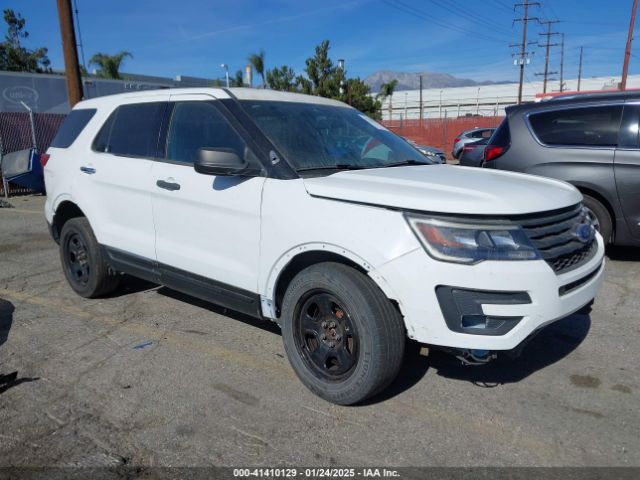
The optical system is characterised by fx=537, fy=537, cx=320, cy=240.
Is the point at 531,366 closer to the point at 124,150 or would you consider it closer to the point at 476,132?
the point at 124,150

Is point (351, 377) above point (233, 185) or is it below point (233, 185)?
below

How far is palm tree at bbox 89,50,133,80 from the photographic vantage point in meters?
35.2

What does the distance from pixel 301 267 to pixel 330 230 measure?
50 cm

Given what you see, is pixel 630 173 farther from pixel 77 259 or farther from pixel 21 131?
pixel 21 131

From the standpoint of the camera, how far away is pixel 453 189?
2.96 m

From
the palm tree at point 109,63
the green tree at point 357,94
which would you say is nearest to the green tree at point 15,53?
the palm tree at point 109,63

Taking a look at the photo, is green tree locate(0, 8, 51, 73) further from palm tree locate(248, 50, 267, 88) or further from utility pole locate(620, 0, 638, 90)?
utility pole locate(620, 0, 638, 90)

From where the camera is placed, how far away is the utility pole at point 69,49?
12.4 metres

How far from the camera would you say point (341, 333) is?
10.2ft

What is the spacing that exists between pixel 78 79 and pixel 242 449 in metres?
12.4

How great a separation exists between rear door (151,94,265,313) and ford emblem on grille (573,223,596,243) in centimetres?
191

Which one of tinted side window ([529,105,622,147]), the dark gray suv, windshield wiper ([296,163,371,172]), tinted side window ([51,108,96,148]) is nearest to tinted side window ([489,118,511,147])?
the dark gray suv

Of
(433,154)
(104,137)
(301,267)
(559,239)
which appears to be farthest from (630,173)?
(433,154)

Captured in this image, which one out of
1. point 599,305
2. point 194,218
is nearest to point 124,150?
point 194,218
